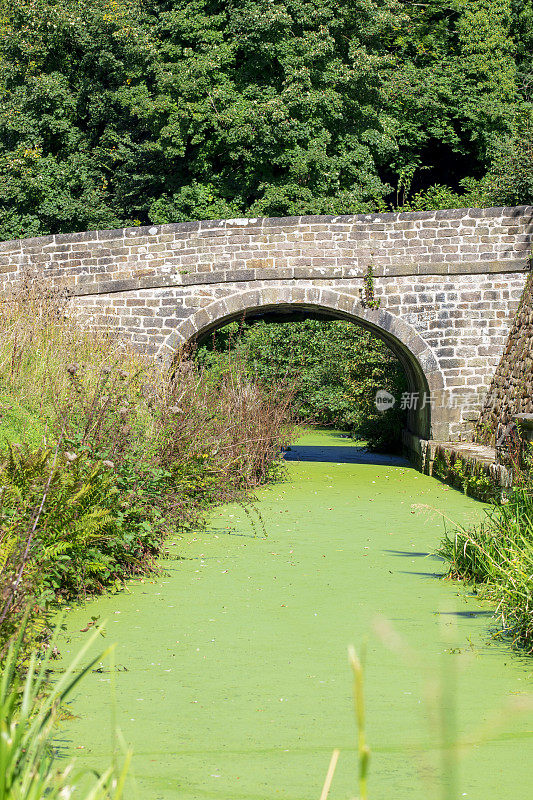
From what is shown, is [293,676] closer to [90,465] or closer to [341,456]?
[90,465]

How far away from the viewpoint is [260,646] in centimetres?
447

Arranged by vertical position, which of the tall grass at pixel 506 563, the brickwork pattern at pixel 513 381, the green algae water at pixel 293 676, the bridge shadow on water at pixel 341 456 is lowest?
the green algae water at pixel 293 676

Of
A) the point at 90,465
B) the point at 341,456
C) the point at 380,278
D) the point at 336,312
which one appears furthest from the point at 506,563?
the point at 341,456

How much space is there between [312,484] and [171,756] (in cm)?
833

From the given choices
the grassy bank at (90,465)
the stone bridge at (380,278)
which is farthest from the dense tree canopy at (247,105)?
the grassy bank at (90,465)

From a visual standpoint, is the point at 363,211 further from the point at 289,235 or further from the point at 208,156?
the point at 289,235

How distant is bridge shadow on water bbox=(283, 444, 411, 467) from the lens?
1506cm

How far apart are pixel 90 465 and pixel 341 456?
36.7ft

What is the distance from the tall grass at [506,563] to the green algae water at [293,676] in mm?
123

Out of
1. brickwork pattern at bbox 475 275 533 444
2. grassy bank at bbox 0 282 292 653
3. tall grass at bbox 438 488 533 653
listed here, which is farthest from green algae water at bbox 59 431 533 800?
brickwork pattern at bbox 475 275 533 444

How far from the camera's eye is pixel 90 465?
531 centimetres

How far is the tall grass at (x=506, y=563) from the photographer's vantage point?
14.7 feet

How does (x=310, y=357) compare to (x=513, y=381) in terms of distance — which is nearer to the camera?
(x=513, y=381)

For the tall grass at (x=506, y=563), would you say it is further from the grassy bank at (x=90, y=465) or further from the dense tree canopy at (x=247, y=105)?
the dense tree canopy at (x=247, y=105)
